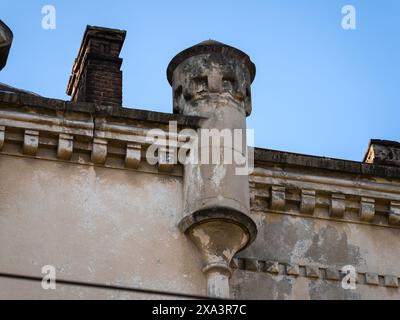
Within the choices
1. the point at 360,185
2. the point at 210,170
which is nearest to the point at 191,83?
the point at 210,170

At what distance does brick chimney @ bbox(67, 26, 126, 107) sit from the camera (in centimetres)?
1609

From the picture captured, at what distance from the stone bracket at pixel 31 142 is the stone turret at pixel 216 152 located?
157cm

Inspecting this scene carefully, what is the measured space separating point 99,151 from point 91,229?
0.91m

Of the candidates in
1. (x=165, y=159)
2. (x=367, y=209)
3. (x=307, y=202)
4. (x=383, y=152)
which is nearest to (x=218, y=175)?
(x=165, y=159)

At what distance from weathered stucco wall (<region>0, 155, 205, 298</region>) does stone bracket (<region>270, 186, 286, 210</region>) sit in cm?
103

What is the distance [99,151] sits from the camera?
14.4 meters

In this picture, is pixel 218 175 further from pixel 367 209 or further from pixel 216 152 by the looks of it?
pixel 367 209

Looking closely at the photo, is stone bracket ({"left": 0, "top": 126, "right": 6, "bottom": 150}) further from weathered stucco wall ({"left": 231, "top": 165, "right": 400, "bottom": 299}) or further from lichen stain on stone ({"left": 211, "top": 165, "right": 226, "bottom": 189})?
A: weathered stucco wall ({"left": 231, "top": 165, "right": 400, "bottom": 299})

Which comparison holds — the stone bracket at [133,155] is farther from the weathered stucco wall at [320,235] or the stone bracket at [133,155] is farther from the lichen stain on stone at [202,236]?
the weathered stucco wall at [320,235]

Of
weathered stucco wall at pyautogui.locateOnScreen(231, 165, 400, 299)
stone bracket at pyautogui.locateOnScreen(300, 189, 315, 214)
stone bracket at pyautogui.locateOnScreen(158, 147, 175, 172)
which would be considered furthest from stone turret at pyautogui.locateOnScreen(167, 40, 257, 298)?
stone bracket at pyautogui.locateOnScreen(300, 189, 315, 214)

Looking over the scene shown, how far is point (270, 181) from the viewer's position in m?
14.9

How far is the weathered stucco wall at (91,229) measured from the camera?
533 inches

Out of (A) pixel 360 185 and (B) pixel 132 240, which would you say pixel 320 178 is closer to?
(A) pixel 360 185

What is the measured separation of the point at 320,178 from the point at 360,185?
0.46m
